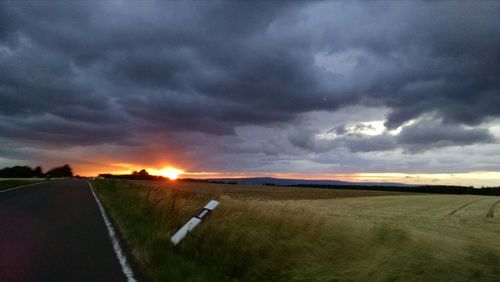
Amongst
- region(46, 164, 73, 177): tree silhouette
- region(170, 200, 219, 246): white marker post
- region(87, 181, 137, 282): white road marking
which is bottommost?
region(87, 181, 137, 282): white road marking

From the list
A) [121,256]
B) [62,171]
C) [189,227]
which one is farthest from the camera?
[62,171]

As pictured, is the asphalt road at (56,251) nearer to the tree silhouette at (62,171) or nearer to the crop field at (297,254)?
the crop field at (297,254)

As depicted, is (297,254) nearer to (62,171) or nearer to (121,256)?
(121,256)

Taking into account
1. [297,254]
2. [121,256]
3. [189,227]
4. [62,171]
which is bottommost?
[121,256]

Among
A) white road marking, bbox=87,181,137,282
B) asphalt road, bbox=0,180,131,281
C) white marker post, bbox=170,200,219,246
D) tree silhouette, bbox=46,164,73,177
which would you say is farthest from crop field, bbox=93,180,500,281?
tree silhouette, bbox=46,164,73,177

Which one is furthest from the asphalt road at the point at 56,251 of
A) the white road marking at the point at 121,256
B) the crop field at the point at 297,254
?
the crop field at the point at 297,254

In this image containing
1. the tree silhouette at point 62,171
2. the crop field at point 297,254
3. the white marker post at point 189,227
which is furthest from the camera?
the tree silhouette at point 62,171

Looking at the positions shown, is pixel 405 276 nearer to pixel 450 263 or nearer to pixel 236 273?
pixel 450 263

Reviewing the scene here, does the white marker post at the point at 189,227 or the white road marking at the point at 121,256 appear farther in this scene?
the white marker post at the point at 189,227

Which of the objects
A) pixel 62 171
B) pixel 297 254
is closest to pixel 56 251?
pixel 297 254

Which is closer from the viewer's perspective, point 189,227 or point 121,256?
point 121,256

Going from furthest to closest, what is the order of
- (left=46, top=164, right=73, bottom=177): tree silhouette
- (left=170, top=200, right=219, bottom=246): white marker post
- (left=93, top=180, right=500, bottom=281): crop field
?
(left=46, top=164, right=73, bottom=177): tree silhouette, (left=170, top=200, right=219, bottom=246): white marker post, (left=93, top=180, right=500, bottom=281): crop field

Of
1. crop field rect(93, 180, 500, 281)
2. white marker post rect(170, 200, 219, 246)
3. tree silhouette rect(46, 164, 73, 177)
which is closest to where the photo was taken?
crop field rect(93, 180, 500, 281)

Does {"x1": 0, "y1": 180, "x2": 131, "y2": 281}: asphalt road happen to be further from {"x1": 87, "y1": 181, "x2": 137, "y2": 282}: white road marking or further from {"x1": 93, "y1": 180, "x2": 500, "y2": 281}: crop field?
{"x1": 93, "y1": 180, "x2": 500, "y2": 281}: crop field
